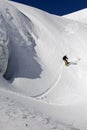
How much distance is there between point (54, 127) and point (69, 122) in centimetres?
312

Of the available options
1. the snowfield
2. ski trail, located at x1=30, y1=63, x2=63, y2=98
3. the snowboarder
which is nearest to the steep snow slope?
the snowfield

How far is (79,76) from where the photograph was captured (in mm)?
20734

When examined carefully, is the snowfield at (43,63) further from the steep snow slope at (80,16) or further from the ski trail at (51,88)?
the steep snow slope at (80,16)

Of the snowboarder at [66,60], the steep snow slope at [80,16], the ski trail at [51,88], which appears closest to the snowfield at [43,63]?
the ski trail at [51,88]

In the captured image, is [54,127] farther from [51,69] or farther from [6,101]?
[51,69]

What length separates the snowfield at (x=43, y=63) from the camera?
14.9 m

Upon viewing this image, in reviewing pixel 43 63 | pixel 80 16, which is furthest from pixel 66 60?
pixel 80 16

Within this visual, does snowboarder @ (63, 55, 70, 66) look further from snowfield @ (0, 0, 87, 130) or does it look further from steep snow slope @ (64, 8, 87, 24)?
steep snow slope @ (64, 8, 87, 24)

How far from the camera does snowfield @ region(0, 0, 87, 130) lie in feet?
48.9

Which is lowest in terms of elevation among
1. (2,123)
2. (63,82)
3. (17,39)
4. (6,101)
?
(63,82)

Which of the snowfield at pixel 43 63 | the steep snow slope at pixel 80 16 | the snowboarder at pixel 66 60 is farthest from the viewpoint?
the steep snow slope at pixel 80 16

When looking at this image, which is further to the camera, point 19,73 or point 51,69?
point 51,69

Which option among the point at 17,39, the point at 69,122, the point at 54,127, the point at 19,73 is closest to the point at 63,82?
the point at 19,73

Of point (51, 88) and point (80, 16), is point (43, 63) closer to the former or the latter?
point (51, 88)
